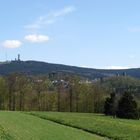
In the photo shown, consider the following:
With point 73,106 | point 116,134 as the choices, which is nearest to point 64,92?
point 73,106

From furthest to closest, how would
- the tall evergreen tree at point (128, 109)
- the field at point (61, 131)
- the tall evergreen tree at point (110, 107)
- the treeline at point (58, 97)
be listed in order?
the treeline at point (58, 97)
the tall evergreen tree at point (110, 107)
the tall evergreen tree at point (128, 109)
the field at point (61, 131)

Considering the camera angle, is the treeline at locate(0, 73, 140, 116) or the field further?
the treeline at locate(0, 73, 140, 116)

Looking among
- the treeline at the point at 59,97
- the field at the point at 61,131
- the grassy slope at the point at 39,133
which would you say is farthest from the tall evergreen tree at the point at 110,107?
the grassy slope at the point at 39,133

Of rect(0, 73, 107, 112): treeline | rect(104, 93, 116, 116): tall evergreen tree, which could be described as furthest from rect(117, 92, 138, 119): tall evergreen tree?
rect(0, 73, 107, 112): treeline

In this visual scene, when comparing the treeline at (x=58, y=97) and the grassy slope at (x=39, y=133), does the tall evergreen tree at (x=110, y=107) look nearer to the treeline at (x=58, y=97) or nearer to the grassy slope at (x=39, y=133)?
the treeline at (x=58, y=97)

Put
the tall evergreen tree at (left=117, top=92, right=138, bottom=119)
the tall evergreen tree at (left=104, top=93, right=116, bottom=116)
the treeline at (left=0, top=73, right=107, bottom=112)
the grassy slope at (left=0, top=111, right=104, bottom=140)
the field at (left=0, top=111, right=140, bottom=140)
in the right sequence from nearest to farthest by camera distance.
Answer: the grassy slope at (left=0, top=111, right=104, bottom=140) → the field at (left=0, top=111, right=140, bottom=140) → the tall evergreen tree at (left=117, top=92, right=138, bottom=119) → the tall evergreen tree at (left=104, top=93, right=116, bottom=116) → the treeline at (left=0, top=73, right=107, bottom=112)

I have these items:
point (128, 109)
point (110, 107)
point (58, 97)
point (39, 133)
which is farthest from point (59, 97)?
point (39, 133)

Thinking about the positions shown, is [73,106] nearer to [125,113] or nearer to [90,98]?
[90,98]

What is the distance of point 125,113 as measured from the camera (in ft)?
328

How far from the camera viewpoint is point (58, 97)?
151000 mm

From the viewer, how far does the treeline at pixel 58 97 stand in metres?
142

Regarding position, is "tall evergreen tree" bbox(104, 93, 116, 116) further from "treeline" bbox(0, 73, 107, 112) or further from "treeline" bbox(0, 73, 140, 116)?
"treeline" bbox(0, 73, 107, 112)

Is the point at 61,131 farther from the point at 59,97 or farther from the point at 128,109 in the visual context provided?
the point at 59,97

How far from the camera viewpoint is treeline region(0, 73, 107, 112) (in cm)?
14225
